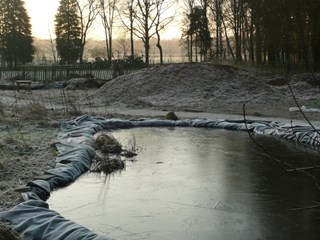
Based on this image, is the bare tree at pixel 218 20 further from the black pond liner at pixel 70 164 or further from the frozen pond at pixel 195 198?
the frozen pond at pixel 195 198

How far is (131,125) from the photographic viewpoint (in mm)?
13016

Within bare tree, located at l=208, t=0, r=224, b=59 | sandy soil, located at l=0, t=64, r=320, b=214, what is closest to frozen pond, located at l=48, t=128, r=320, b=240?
sandy soil, located at l=0, t=64, r=320, b=214

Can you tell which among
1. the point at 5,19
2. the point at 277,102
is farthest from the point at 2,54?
the point at 277,102

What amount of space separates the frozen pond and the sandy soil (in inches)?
54.2

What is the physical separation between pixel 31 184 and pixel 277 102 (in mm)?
12972

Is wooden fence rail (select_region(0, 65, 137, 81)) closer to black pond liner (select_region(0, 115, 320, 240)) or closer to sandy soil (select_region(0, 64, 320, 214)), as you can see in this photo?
sandy soil (select_region(0, 64, 320, 214))

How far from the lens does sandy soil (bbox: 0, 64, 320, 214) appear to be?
9.07 metres

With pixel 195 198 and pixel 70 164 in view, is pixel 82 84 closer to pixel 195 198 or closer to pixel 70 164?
pixel 70 164

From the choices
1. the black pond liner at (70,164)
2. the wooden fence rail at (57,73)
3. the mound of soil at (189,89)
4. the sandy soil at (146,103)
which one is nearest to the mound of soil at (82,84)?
the sandy soil at (146,103)

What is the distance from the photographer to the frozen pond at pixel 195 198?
5.13 meters

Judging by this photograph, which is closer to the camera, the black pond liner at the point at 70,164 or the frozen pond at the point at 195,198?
the black pond liner at the point at 70,164

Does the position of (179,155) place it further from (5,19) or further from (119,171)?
(5,19)

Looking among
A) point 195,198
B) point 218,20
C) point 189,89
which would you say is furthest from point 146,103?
point 218,20

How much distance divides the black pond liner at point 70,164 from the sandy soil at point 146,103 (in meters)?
0.37
